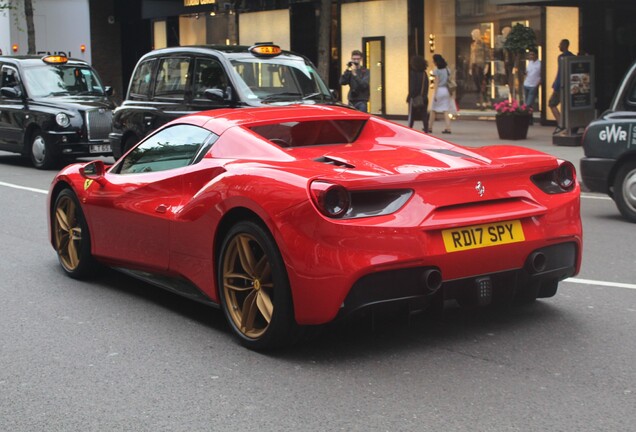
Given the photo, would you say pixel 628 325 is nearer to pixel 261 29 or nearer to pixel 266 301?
pixel 266 301

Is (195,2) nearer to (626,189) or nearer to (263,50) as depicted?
(263,50)

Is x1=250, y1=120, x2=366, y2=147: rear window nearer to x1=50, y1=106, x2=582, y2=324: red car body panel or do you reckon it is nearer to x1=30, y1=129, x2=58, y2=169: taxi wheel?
x1=50, y1=106, x2=582, y2=324: red car body panel

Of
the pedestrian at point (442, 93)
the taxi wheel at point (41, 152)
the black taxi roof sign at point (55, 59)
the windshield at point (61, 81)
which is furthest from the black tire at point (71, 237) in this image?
the pedestrian at point (442, 93)

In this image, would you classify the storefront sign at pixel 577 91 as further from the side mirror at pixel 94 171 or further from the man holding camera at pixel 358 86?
the side mirror at pixel 94 171

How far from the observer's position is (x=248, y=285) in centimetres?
579

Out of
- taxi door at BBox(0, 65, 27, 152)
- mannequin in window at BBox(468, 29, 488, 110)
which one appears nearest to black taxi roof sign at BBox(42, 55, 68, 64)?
taxi door at BBox(0, 65, 27, 152)

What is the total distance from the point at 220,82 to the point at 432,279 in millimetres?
8067

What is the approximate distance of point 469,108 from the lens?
93.4 feet

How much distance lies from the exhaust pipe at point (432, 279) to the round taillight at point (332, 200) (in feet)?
1.70

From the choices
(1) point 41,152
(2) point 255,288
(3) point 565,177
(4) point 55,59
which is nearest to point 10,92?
(4) point 55,59

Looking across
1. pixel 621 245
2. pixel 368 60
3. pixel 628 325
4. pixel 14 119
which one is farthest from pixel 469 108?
pixel 628 325

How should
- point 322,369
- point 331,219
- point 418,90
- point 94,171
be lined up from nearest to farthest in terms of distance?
point 331,219, point 322,369, point 94,171, point 418,90

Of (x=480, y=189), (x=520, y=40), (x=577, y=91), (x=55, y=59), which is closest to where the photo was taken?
(x=480, y=189)

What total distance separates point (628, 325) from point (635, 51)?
62.7ft
